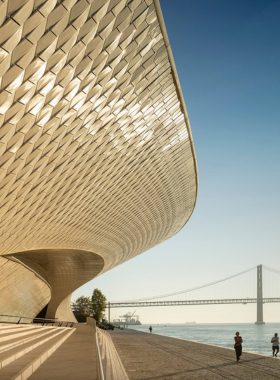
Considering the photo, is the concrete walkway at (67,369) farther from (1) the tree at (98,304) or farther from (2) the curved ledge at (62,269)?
(1) the tree at (98,304)

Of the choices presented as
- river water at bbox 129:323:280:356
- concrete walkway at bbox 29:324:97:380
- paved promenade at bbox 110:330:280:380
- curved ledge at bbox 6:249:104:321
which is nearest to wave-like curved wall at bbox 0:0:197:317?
concrete walkway at bbox 29:324:97:380

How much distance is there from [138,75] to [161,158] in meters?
7.79

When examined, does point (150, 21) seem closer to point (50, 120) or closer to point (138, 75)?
point (138, 75)

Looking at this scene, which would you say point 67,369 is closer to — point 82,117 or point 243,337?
point 82,117

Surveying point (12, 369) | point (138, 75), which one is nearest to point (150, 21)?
point (138, 75)

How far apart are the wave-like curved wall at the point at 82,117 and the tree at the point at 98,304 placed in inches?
2070

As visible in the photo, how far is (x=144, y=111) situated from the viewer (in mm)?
14711

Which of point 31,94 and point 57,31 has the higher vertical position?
point 57,31

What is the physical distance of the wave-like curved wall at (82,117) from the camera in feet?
30.9

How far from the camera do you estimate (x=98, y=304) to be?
247 ft

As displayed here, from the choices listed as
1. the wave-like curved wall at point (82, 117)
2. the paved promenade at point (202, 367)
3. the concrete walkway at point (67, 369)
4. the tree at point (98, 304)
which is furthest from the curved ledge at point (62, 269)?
the tree at point (98, 304)

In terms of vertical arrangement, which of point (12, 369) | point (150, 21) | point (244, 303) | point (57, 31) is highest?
point (150, 21)

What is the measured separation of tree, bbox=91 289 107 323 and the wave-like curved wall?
2070 inches

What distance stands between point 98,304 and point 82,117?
6670 centimetres
